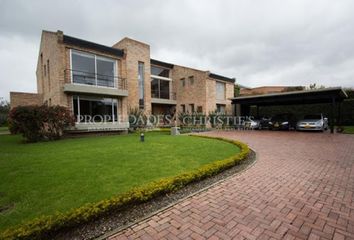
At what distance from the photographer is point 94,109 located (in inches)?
564

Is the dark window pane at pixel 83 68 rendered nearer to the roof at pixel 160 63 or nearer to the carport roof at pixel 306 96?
the roof at pixel 160 63

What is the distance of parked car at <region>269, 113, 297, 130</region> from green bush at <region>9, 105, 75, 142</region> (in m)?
17.0

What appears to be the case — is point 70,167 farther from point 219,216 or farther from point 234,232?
point 234,232

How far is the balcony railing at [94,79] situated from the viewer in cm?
1303

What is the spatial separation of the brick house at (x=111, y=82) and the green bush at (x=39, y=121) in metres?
1.16

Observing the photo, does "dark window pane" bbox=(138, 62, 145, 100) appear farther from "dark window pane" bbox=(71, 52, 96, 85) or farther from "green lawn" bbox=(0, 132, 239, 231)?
"green lawn" bbox=(0, 132, 239, 231)

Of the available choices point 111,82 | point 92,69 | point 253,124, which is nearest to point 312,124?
point 253,124

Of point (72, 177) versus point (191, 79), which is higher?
point (191, 79)

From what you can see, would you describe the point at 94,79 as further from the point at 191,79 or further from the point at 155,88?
the point at 191,79

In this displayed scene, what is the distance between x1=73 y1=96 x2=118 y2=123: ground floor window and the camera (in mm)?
13500

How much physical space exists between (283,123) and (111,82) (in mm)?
15834

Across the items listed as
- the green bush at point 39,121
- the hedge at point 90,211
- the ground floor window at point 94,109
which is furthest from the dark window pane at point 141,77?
the hedge at point 90,211

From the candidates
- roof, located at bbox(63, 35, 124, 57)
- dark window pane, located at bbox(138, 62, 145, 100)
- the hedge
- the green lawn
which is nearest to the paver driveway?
the hedge

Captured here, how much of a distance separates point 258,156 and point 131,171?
15.8 feet
